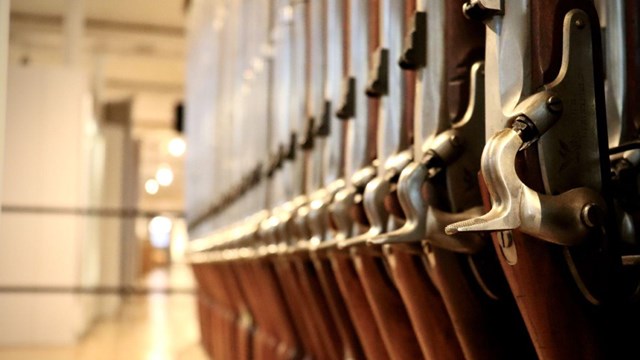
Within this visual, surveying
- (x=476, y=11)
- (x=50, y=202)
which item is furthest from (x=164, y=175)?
(x=476, y=11)

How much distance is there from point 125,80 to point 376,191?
611 centimetres

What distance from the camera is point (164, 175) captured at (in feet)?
40.3

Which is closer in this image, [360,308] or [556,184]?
[556,184]

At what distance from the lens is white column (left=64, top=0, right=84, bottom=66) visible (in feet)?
14.8

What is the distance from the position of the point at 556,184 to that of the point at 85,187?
4.35 meters

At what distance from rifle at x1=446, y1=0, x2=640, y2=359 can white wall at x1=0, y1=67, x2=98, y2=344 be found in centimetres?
337

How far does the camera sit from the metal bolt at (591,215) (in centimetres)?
54

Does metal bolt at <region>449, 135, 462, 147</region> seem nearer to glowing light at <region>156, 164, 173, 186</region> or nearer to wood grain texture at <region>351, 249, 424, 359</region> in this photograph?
wood grain texture at <region>351, 249, 424, 359</region>

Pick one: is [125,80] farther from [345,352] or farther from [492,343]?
[492,343]

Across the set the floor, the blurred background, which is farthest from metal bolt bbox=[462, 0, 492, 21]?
the floor

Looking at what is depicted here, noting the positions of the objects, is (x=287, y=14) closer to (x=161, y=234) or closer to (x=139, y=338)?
(x=139, y=338)

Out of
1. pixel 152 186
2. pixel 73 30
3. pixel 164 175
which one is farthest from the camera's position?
pixel 152 186

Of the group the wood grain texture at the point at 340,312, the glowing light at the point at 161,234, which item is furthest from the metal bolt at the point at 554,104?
the glowing light at the point at 161,234

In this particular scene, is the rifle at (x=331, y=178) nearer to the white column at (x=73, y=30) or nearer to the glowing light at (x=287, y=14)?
the glowing light at (x=287, y=14)
